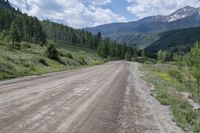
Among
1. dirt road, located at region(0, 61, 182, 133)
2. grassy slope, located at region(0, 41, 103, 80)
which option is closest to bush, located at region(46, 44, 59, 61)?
grassy slope, located at region(0, 41, 103, 80)

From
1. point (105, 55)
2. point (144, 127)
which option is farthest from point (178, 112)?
point (105, 55)

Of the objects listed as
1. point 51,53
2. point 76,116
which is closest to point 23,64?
point 51,53

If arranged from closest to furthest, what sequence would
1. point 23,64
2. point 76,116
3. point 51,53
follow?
point 76,116 → point 23,64 → point 51,53

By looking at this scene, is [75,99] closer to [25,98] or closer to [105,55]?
[25,98]

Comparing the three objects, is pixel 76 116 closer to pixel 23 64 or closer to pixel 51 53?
pixel 23 64

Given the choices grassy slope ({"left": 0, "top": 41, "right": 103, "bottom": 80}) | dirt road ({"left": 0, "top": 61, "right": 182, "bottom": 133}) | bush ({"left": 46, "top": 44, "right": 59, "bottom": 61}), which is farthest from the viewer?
bush ({"left": 46, "top": 44, "right": 59, "bottom": 61})

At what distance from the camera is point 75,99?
18141mm

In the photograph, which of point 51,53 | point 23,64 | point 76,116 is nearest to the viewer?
point 76,116

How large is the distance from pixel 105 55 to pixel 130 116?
569 feet

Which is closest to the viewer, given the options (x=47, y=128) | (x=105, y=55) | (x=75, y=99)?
(x=47, y=128)

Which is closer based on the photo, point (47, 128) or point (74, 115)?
point (47, 128)

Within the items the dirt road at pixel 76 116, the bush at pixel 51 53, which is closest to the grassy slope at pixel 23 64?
the bush at pixel 51 53

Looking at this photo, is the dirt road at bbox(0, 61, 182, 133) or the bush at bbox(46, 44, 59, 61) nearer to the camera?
the dirt road at bbox(0, 61, 182, 133)

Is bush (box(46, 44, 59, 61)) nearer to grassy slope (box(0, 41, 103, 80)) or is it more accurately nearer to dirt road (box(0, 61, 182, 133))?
grassy slope (box(0, 41, 103, 80))
